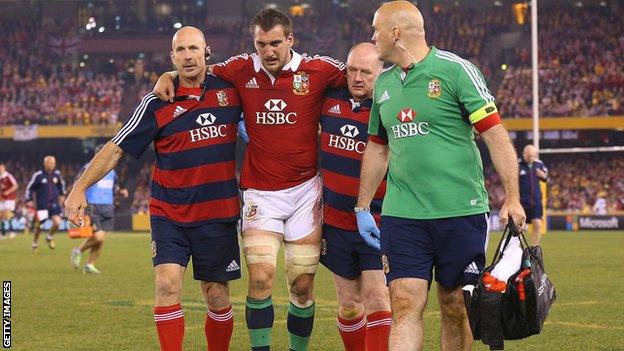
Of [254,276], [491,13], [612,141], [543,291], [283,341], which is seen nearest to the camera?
[543,291]

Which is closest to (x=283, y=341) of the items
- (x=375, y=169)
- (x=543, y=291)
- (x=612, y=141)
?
(x=375, y=169)

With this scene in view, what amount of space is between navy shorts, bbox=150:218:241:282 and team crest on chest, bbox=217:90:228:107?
0.81 metres

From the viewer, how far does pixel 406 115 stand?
650 cm

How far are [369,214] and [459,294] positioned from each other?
93 centimetres

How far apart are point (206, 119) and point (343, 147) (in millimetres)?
936

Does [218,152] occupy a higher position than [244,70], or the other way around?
[244,70]

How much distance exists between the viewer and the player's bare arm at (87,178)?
753 centimetres

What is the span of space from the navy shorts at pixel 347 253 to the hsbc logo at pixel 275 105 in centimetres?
86

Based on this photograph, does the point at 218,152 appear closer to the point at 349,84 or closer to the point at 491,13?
the point at 349,84

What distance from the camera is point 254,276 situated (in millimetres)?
7602

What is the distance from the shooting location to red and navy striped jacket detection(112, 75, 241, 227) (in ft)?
25.3

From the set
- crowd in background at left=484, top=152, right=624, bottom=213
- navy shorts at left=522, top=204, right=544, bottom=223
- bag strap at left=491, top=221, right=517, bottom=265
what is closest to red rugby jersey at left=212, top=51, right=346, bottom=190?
bag strap at left=491, top=221, right=517, bottom=265

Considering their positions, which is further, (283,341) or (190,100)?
(283,341)

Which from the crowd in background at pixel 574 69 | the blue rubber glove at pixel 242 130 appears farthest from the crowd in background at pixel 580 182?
the blue rubber glove at pixel 242 130
